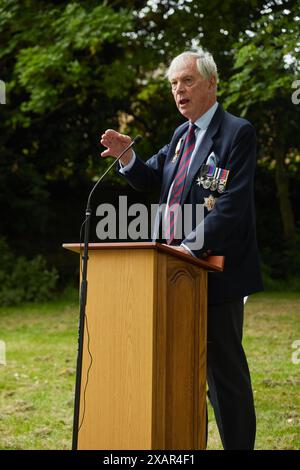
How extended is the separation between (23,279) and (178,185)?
9193 mm

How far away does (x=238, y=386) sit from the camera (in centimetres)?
338

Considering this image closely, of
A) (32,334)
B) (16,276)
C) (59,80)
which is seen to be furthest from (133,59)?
(32,334)

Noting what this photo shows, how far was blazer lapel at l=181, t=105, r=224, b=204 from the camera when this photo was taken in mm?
3389

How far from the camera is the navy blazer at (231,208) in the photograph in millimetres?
3258

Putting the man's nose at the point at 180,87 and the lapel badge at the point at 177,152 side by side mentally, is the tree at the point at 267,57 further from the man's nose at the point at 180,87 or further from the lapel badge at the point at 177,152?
the man's nose at the point at 180,87

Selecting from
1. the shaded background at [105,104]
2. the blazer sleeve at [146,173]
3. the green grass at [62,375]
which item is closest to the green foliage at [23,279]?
the shaded background at [105,104]

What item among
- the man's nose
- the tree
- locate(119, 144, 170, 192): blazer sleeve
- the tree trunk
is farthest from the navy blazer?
the tree trunk

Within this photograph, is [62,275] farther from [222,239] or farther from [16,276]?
[222,239]

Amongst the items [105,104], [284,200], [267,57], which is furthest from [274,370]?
[105,104]

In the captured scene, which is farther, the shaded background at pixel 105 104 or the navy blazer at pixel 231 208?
the shaded background at pixel 105 104

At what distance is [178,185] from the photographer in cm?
345

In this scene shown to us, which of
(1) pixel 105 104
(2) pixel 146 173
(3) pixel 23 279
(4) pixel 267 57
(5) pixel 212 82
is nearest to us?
(5) pixel 212 82

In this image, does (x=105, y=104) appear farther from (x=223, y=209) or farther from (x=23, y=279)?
(x=223, y=209)

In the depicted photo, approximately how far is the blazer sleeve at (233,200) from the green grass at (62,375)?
171 centimetres
